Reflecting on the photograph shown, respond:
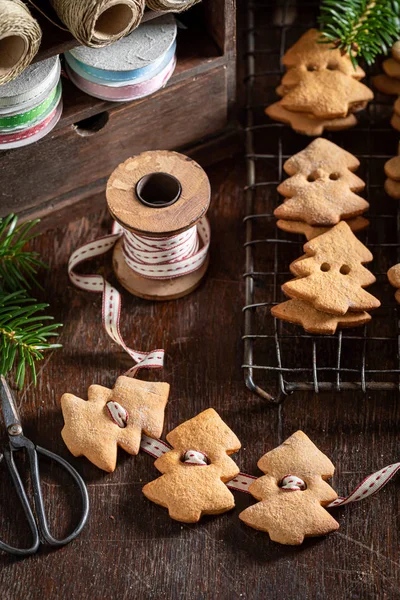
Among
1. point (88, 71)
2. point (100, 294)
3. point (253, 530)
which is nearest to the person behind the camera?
point (253, 530)

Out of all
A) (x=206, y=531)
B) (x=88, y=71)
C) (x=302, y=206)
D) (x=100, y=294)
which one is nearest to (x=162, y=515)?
(x=206, y=531)

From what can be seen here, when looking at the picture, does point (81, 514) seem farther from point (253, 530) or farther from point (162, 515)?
point (253, 530)

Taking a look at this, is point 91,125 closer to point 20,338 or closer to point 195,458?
point 20,338

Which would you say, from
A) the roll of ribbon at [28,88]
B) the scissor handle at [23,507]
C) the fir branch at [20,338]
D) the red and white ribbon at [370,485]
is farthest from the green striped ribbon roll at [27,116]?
the red and white ribbon at [370,485]

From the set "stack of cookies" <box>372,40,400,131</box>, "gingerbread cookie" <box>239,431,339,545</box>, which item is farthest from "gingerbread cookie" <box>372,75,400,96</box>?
"gingerbread cookie" <box>239,431,339,545</box>

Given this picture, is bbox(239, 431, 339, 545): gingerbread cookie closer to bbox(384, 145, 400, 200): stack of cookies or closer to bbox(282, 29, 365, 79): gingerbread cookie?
bbox(384, 145, 400, 200): stack of cookies

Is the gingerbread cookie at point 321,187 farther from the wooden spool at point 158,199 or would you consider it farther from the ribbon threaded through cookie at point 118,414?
the ribbon threaded through cookie at point 118,414
